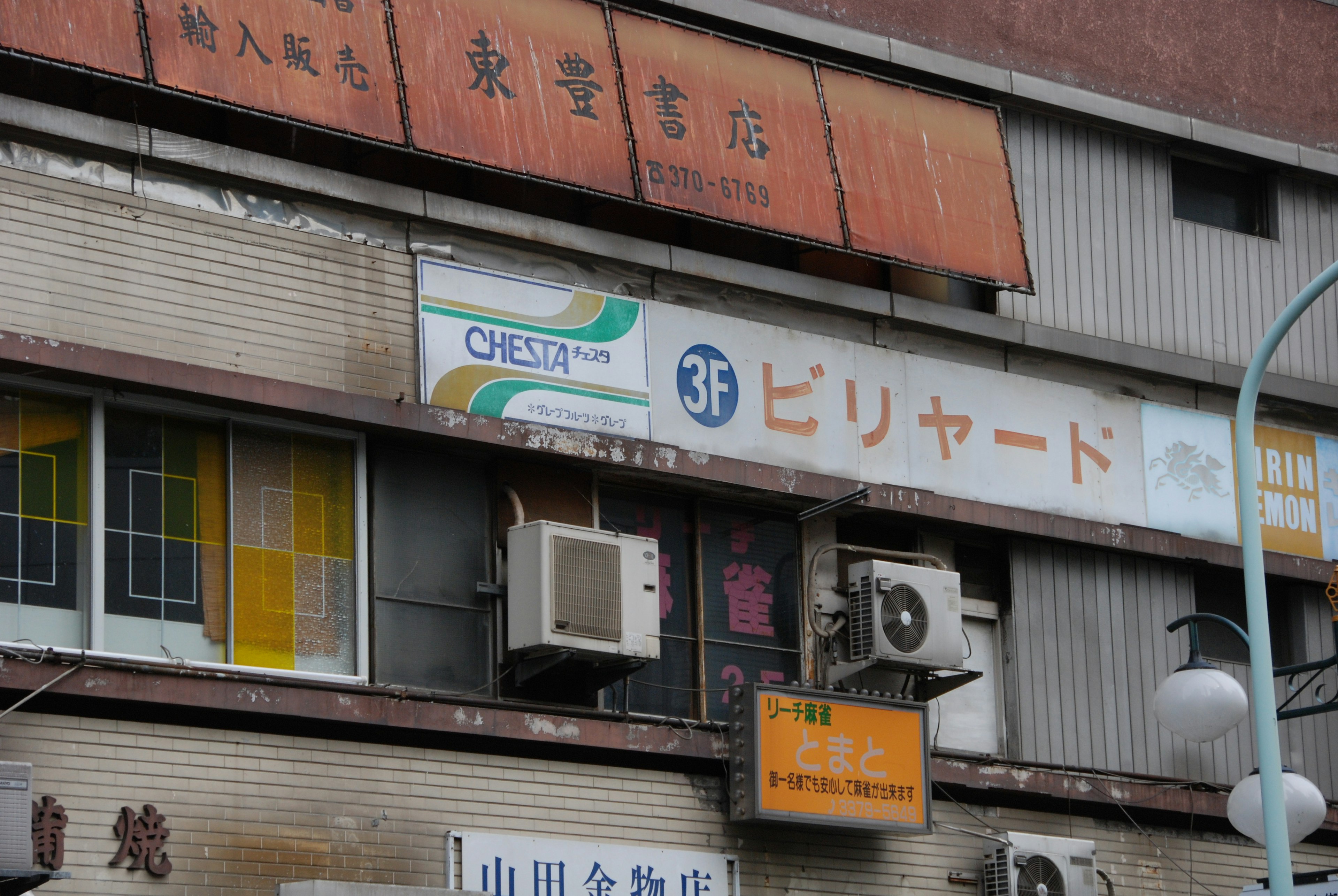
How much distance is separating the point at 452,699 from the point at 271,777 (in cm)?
145

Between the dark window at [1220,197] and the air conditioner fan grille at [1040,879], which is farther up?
the dark window at [1220,197]

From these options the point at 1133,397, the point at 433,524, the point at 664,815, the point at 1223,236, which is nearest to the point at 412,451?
the point at 433,524

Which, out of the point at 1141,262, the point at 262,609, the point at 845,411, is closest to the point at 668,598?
the point at 845,411

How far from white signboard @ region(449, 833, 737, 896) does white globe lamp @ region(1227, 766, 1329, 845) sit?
3724mm

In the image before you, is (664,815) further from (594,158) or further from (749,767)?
(594,158)

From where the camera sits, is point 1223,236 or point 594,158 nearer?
point 594,158

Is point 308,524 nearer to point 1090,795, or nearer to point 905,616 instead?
point 905,616

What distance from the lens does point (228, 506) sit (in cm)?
1354

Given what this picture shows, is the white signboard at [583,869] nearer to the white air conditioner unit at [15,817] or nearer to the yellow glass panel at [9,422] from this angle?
the white air conditioner unit at [15,817]

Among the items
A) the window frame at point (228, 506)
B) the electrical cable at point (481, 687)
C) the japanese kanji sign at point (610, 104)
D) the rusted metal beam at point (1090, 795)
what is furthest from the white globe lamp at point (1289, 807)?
the window frame at point (228, 506)

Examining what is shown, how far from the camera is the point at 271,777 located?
510 inches

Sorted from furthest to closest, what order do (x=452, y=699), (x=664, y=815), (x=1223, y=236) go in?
1. (x=1223, y=236)
2. (x=664, y=815)
3. (x=452, y=699)

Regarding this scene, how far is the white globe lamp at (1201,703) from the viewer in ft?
45.6

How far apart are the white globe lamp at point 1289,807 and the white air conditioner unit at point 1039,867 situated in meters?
1.72
